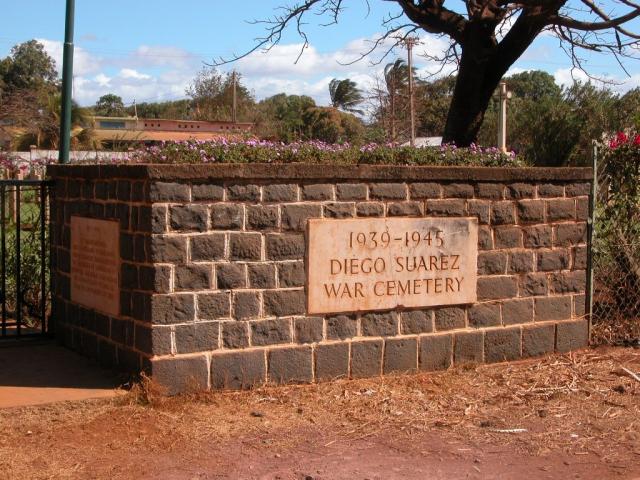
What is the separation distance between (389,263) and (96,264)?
2270mm

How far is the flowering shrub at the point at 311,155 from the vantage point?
21.9ft

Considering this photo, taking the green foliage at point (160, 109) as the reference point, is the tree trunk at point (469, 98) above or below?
below

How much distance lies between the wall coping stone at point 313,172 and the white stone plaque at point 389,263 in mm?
348

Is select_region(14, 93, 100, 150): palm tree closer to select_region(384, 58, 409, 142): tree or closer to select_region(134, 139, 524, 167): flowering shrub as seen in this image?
select_region(384, 58, 409, 142): tree

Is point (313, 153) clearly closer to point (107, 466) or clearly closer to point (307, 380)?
point (307, 380)

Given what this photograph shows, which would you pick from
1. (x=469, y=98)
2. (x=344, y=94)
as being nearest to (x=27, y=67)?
(x=344, y=94)

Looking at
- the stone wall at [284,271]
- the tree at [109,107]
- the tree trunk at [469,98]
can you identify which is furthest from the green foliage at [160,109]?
the stone wall at [284,271]

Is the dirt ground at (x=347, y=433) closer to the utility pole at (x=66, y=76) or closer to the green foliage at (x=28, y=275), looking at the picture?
the green foliage at (x=28, y=275)

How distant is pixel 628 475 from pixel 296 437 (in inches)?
79.0

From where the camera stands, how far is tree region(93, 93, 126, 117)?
70.2 metres

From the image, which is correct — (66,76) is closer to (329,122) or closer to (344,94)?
(329,122)

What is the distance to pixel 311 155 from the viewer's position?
7043 millimetres

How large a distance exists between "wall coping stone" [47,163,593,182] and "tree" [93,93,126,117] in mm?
62907

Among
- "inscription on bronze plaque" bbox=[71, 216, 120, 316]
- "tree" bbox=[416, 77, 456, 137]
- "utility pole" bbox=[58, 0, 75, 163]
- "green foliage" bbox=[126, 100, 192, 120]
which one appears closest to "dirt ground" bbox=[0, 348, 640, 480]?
"inscription on bronze plaque" bbox=[71, 216, 120, 316]
